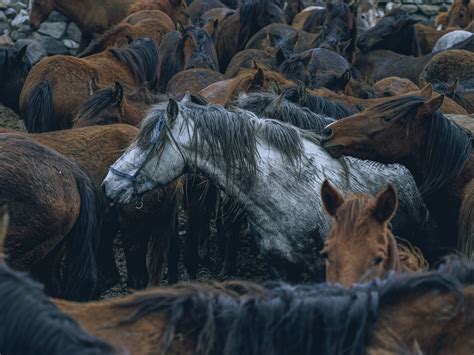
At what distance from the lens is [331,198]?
3.91 meters

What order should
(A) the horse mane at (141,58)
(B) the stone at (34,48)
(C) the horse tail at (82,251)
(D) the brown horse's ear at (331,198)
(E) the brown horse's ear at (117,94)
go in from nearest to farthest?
(D) the brown horse's ear at (331,198), (C) the horse tail at (82,251), (E) the brown horse's ear at (117,94), (A) the horse mane at (141,58), (B) the stone at (34,48)

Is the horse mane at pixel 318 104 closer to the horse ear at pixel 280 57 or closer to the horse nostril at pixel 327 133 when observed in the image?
the horse nostril at pixel 327 133

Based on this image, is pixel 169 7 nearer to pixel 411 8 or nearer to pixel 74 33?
pixel 74 33

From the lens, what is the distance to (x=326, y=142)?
5484 millimetres

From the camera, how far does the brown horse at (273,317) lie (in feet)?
8.36

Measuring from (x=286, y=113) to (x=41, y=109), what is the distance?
3153mm

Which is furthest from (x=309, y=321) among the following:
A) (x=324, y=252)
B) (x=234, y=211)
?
(x=234, y=211)

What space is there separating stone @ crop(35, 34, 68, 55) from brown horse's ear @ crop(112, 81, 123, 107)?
7070mm

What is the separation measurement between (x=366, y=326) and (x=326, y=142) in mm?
2949

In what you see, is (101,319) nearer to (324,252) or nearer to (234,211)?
(324,252)

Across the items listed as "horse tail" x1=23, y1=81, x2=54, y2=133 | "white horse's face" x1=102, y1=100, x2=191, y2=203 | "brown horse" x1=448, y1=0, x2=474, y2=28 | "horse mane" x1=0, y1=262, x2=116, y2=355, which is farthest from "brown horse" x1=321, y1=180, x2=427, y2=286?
→ "brown horse" x1=448, y1=0, x2=474, y2=28

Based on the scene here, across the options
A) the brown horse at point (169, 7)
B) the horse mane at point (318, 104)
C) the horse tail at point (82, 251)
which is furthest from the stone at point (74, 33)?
the horse tail at point (82, 251)

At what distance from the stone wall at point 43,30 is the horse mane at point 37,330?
12.1m

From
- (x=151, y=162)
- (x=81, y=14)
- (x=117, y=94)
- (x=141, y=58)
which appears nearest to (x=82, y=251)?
(x=151, y=162)
